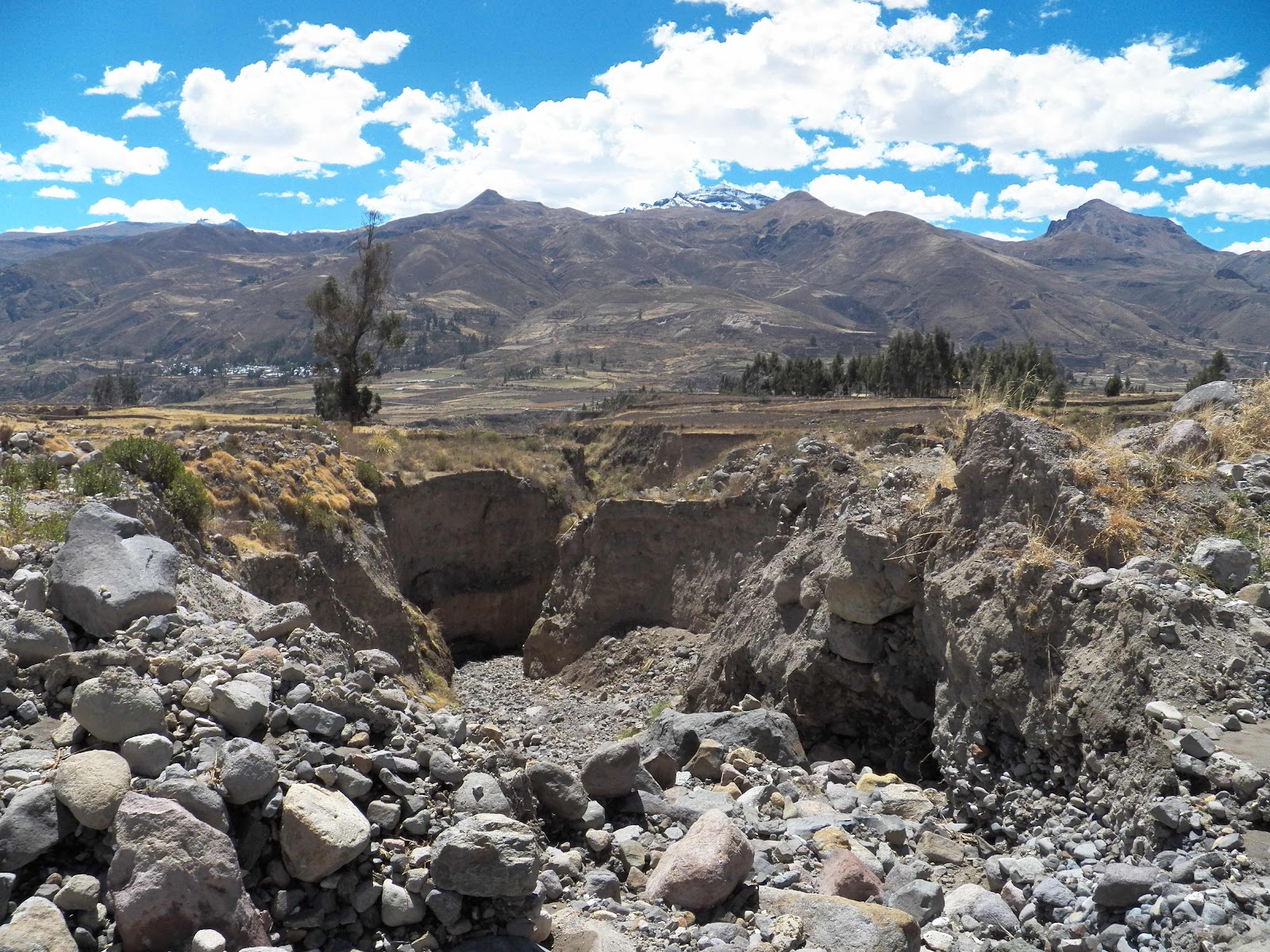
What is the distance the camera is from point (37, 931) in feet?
13.6

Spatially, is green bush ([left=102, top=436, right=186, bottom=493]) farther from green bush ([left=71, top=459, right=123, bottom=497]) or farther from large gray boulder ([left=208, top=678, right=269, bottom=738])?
large gray boulder ([left=208, top=678, right=269, bottom=738])

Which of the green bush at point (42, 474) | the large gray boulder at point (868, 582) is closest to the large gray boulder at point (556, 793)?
the large gray boulder at point (868, 582)

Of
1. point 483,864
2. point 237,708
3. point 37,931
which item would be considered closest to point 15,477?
point 237,708

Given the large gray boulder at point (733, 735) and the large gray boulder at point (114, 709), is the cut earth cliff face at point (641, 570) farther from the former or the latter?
the large gray boulder at point (114, 709)

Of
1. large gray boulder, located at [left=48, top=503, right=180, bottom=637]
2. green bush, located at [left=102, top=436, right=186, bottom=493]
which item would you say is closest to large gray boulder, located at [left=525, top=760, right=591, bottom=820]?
large gray boulder, located at [left=48, top=503, right=180, bottom=637]

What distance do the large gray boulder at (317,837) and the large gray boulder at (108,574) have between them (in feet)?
8.73

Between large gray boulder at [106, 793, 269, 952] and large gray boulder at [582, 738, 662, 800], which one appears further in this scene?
large gray boulder at [582, 738, 662, 800]

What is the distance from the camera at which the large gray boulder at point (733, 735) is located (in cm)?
1077

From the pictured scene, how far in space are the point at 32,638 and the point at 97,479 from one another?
209 inches

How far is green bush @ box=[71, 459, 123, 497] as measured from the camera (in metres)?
10.4

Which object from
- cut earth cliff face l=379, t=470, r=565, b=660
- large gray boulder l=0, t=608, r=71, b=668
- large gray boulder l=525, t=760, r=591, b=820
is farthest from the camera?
cut earth cliff face l=379, t=470, r=565, b=660

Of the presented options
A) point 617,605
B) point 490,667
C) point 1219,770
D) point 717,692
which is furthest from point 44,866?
point 490,667

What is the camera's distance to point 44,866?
4598 millimetres

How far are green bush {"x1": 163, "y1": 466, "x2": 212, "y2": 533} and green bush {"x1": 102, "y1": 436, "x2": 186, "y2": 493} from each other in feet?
0.29
